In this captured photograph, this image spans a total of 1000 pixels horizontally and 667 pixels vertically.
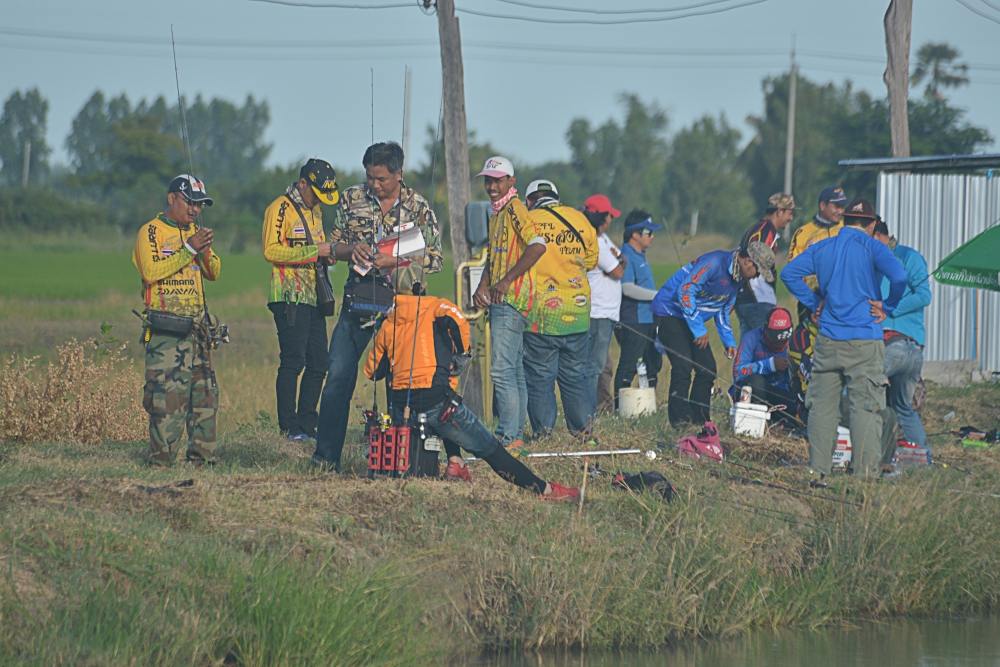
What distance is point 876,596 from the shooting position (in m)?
8.88

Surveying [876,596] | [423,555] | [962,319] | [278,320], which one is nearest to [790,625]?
[876,596]

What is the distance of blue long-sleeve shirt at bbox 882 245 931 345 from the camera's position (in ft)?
36.1

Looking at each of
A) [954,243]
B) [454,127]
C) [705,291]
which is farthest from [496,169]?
[954,243]

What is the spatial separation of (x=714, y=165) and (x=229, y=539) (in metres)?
70.4

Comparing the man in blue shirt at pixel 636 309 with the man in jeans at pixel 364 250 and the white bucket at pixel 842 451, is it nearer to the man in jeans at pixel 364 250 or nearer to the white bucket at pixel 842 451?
the white bucket at pixel 842 451

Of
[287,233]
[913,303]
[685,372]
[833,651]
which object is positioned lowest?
[833,651]

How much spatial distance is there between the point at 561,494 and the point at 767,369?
328cm

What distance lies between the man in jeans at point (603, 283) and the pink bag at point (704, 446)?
6.74ft

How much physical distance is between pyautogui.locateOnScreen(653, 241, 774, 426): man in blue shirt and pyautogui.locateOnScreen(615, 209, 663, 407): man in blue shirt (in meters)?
1.24

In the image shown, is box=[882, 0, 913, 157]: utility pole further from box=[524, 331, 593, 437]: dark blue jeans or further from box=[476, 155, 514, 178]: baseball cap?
box=[476, 155, 514, 178]: baseball cap

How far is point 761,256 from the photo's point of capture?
39.0ft

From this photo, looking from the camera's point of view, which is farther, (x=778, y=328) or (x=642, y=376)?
(x=642, y=376)

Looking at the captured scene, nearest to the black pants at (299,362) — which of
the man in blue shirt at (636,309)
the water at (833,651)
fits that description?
the man in blue shirt at (636,309)

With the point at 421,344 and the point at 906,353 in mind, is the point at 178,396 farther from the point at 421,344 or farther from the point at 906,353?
the point at 906,353
